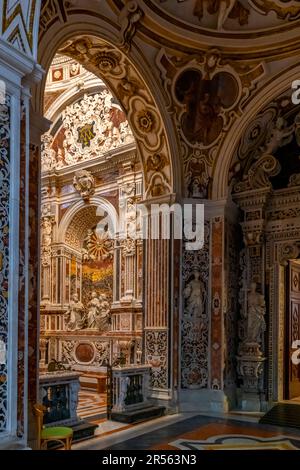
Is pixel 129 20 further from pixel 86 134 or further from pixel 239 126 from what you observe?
pixel 86 134

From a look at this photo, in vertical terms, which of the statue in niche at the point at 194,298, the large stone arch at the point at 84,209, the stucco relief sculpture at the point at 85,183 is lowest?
the statue in niche at the point at 194,298

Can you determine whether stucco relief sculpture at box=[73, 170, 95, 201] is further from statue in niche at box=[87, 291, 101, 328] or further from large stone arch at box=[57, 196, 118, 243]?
statue in niche at box=[87, 291, 101, 328]

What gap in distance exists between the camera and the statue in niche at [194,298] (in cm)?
902

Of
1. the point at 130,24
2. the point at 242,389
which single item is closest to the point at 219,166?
the point at 130,24

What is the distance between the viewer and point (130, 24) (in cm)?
767

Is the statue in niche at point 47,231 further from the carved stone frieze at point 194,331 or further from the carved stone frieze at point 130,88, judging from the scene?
the carved stone frieze at point 194,331

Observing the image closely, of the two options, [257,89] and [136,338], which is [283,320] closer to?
[136,338]

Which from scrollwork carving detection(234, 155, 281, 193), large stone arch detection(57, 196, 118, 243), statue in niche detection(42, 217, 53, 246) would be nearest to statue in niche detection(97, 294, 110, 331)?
large stone arch detection(57, 196, 118, 243)

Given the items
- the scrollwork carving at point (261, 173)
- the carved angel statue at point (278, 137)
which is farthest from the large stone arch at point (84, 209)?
the carved angel statue at point (278, 137)

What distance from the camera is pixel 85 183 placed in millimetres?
13047

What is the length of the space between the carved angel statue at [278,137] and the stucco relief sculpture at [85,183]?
16.6 feet

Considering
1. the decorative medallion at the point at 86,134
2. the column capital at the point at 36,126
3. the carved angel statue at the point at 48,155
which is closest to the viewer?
the column capital at the point at 36,126

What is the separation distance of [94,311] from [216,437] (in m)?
6.50

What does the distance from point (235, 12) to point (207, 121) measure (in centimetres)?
193
